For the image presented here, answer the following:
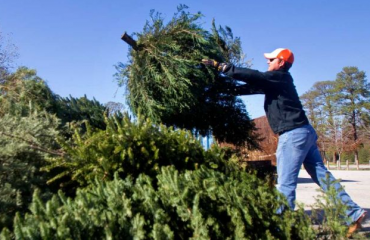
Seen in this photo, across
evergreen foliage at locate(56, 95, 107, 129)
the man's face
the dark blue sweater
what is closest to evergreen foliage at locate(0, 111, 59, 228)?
evergreen foliage at locate(56, 95, 107, 129)

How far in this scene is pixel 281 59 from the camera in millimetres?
3254

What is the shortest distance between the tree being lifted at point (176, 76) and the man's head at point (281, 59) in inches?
21.3

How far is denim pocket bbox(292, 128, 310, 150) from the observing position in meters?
2.99

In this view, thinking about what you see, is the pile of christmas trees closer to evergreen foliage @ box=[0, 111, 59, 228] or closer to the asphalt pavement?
evergreen foliage @ box=[0, 111, 59, 228]

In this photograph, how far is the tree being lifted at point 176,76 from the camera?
10.4ft

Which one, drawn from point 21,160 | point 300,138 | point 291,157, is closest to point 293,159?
point 291,157

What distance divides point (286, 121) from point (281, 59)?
604mm

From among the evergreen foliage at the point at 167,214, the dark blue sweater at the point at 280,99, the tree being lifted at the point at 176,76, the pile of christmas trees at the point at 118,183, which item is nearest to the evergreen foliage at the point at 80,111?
the pile of christmas trees at the point at 118,183

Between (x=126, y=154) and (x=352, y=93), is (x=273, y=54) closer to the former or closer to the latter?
(x=126, y=154)

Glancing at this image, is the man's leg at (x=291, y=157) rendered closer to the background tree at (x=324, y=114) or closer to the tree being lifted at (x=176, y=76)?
the tree being lifted at (x=176, y=76)

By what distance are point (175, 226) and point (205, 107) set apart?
7.06 ft

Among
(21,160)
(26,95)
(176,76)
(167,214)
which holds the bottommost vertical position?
(167,214)

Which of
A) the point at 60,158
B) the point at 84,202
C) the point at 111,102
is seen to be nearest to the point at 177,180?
the point at 84,202

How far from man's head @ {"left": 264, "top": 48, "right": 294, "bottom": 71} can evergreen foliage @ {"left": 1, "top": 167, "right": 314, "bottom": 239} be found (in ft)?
6.11
